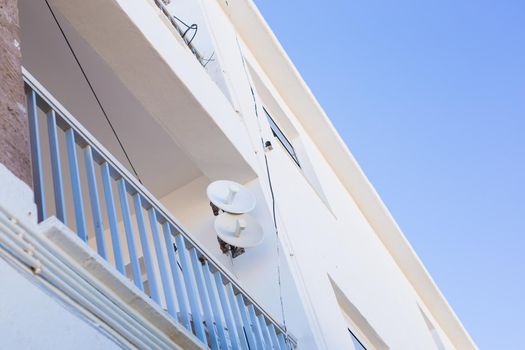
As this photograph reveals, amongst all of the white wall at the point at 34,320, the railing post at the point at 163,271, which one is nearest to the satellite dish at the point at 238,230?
the railing post at the point at 163,271

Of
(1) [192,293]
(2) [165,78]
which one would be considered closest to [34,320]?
(1) [192,293]

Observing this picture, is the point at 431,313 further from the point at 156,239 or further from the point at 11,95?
the point at 11,95

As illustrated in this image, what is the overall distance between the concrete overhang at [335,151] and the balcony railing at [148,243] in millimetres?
7815

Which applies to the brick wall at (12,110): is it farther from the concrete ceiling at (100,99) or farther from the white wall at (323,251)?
the white wall at (323,251)

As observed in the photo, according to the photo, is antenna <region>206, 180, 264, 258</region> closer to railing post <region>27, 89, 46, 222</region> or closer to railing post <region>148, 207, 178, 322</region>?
railing post <region>148, 207, 178, 322</region>

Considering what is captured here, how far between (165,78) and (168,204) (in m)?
1.26

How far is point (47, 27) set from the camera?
580 centimetres

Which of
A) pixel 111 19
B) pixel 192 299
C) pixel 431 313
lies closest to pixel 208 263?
pixel 192 299

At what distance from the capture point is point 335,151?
14.0 meters

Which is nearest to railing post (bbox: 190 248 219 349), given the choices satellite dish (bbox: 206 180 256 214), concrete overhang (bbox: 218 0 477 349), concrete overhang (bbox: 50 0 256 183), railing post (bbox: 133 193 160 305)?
railing post (bbox: 133 193 160 305)

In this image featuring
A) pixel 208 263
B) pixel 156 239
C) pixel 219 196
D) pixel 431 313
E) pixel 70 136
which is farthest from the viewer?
pixel 431 313

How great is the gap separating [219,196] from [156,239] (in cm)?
220

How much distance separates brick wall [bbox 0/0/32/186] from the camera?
2.86 metres

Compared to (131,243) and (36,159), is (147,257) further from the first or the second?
(36,159)
